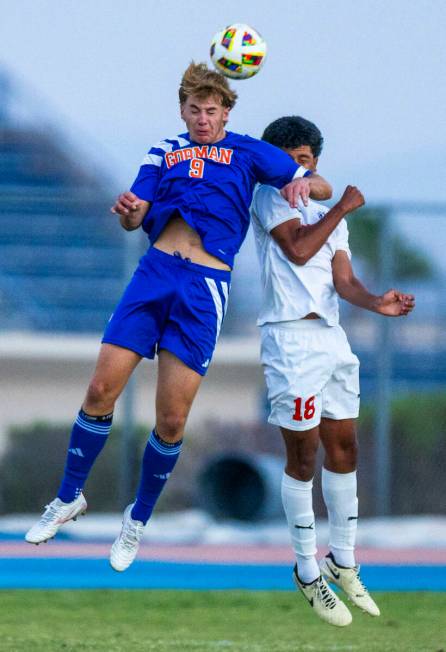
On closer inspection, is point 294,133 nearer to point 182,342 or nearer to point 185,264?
point 185,264

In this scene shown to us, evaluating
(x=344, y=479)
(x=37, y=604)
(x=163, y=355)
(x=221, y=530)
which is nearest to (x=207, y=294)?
(x=163, y=355)

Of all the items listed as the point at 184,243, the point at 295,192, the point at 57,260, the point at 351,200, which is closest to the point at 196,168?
the point at 184,243

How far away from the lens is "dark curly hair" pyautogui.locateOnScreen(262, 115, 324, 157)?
6418 mm

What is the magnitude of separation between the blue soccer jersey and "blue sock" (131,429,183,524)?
2.92 ft

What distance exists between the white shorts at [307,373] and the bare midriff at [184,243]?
0.46 metres

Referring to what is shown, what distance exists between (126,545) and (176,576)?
3727 mm

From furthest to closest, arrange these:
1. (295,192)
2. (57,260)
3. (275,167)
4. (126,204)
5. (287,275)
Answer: (57,260) < (287,275) < (275,167) < (126,204) < (295,192)

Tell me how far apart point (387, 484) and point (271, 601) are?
3068 millimetres

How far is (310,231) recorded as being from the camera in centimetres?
617

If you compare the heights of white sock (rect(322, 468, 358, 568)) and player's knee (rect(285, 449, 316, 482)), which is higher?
player's knee (rect(285, 449, 316, 482))

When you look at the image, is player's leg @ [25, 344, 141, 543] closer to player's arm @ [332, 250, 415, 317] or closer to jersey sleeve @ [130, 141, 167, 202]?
jersey sleeve @ [130, 141, 167, 202]

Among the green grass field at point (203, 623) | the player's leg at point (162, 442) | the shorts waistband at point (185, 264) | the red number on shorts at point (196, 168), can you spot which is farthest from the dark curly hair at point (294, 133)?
the green grass field at point (203, 623)

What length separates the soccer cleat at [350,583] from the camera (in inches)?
249

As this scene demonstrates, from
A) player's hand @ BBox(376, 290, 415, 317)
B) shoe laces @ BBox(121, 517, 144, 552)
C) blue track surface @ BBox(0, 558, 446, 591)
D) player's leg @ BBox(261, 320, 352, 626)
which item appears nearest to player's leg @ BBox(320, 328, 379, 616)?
player's leg @ BBox(261, 320, 352, 626)
